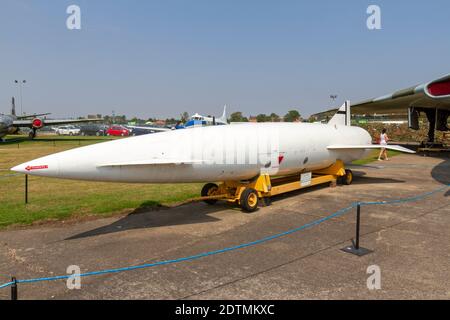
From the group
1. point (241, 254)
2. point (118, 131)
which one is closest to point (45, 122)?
point (118, 131)

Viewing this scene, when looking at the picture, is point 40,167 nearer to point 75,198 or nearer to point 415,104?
point 75,198

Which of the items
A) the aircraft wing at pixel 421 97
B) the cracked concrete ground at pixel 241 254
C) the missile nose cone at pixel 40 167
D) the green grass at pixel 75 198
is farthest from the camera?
the aircraft wing at pixel 421 97

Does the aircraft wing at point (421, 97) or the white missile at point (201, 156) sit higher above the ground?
the aircraft wing at point (421, 97)

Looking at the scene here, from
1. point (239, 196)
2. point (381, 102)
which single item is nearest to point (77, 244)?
point (239, 196)

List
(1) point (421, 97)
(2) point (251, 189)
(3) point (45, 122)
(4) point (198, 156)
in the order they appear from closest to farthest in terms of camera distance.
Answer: (4) point (198, 156) → (2) point (251, 189) → (1) point (421, 97) → (3) point (45, 122)

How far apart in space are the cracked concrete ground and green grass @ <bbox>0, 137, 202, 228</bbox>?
2.64 ft

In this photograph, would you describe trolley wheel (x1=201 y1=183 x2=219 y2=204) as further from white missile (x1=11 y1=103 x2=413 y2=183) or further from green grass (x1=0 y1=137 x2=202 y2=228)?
green grass (x1=0 y1=137 x2=202 y2=228)

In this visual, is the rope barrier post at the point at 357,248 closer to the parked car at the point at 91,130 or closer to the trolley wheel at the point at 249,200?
the trolley wheel at the point at 249,200

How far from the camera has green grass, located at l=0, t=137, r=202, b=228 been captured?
26.8 ft

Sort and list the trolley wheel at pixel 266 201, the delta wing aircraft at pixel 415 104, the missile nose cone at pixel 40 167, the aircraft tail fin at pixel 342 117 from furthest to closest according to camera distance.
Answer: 1. the delta wing aircraft at pixel 415 104
2. the aircraft tail fin at pixel 342 117
3. the trolley wheel at pixel 266 201
4. the missile nose cone at pixel 40 167

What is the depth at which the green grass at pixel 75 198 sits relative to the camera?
817 centimetres

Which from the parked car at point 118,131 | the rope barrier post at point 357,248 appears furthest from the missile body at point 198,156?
the parked car at point 118,131

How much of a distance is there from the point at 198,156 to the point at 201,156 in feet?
0.25

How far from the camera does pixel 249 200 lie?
8320 mm
